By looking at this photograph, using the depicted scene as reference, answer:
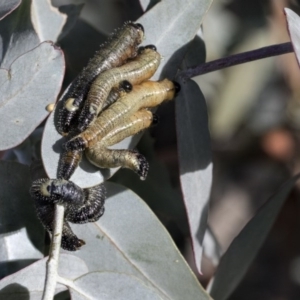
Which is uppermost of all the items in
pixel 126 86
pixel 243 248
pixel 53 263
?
pixel 126 86

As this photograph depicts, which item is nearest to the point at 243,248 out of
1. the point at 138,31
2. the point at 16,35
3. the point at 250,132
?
the point at 138,31

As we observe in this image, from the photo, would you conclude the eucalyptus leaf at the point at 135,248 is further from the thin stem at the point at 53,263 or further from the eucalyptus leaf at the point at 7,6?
the eucalyptus leaf at the point at 7,6

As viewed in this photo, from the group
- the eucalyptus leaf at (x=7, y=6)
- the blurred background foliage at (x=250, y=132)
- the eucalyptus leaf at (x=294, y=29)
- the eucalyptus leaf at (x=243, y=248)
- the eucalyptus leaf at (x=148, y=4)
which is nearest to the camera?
the eucalyptus leaf at (x=294, y=29)

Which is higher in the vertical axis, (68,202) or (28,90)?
(28,90)

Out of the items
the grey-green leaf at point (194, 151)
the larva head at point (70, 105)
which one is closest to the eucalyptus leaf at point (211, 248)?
the grey-green leaf at point (194, 151)

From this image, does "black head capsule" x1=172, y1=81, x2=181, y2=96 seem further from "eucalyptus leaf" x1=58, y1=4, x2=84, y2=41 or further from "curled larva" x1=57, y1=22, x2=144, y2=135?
"eucalyptus leaf" x1=58, y1=4, x2=84, y2=41

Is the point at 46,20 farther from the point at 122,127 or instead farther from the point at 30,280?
the point at 30,280
